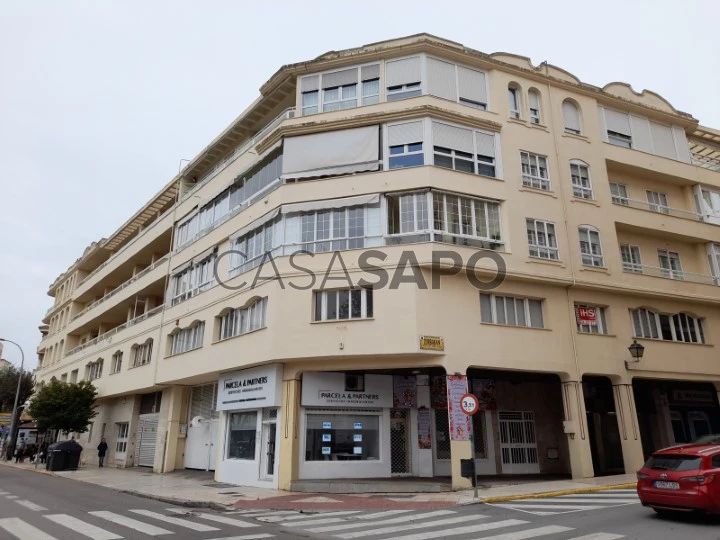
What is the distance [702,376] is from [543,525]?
1604cm

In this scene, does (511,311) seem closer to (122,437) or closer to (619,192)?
(619,192)

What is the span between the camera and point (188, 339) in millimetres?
24656

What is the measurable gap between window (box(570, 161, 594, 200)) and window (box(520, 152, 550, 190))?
145 centimetres

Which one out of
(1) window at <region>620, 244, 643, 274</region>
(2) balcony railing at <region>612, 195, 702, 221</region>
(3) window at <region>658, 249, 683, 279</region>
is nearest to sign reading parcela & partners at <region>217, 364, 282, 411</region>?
(1) window at <region>620, 244, 643, 274</region>

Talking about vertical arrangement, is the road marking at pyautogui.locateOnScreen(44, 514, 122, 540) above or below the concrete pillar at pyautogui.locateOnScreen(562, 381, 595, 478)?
below

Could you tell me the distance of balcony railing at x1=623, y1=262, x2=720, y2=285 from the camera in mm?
22316

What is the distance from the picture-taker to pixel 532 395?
70.3 feet

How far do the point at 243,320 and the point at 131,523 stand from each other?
10.5 m

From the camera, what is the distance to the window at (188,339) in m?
23.6

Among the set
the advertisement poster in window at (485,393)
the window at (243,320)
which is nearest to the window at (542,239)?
the advertisement poster in window at (485,393)

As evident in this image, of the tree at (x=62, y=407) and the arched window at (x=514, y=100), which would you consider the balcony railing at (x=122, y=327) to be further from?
the arched window at (x=514, y=100)

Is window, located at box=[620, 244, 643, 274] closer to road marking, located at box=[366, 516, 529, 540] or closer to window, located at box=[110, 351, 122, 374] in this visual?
road marking, located at box=[366, 516, 529, 540]

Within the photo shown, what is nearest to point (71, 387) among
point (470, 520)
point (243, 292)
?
point (243, 292)

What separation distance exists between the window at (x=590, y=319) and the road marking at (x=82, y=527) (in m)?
16.4
